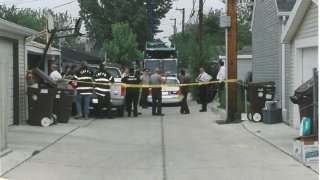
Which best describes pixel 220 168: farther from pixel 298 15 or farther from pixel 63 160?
pixel 298 15

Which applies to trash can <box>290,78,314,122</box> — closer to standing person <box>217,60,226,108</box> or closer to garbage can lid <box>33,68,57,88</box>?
garbage can lid <box>33,68,57,88</box>

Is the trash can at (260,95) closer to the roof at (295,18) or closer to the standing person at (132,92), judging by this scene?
the roof at (295,18)

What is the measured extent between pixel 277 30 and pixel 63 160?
859cm

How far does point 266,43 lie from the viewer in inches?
692

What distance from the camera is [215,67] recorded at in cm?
2725

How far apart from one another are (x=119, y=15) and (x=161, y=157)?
50.2 m

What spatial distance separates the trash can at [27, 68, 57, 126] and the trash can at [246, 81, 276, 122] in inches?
212

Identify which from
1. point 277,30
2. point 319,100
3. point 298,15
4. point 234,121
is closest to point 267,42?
point 277,30

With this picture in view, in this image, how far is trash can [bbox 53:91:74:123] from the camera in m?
15.1

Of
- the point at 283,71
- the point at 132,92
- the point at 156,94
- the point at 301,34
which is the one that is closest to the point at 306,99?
the point at 301,34

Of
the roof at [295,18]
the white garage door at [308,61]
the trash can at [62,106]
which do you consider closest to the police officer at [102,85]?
the trash can at [62,106]

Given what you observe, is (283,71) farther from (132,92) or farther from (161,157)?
(161,157)

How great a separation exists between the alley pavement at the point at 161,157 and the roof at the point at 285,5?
349 centimetres

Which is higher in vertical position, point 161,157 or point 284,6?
point 284,6
